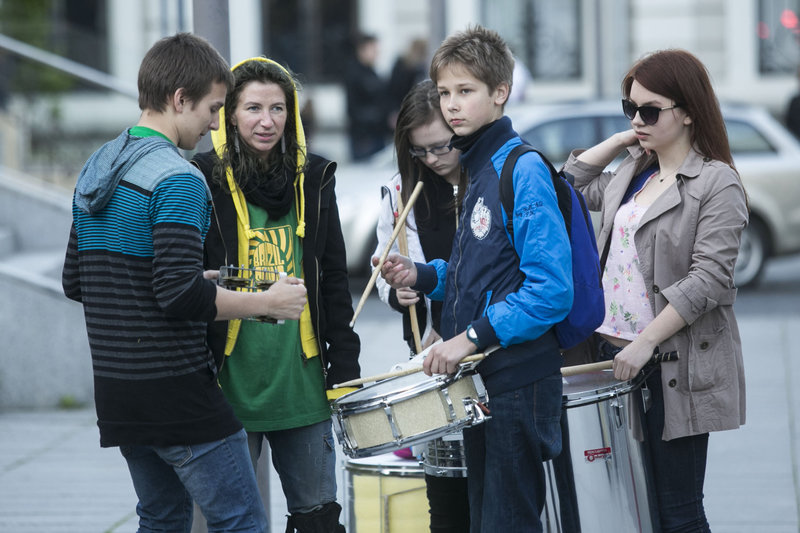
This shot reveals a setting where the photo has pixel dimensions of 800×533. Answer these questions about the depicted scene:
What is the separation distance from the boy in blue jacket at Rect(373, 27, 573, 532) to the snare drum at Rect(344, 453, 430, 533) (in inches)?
24.8

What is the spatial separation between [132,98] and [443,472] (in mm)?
6789

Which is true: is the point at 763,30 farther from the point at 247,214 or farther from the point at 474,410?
the point at 474,410

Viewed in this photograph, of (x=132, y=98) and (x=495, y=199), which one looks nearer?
(x=495, y=199)

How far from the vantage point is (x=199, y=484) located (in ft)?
10.1

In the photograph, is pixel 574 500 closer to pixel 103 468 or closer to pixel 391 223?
pixel 391 223

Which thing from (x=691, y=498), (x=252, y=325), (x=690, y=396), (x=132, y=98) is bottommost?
(x=691, y=498)

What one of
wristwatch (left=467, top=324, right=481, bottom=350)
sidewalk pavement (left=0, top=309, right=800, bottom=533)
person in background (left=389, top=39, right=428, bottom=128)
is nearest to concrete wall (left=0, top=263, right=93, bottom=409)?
sidewalk pavement (left=0, top=309, right=800, bottom=533)

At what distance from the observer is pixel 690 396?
11.5 ft

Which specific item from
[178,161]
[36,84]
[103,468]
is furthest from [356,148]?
[178,161]

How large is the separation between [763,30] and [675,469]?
17.8 m

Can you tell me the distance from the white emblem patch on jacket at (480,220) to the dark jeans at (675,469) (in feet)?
2.52

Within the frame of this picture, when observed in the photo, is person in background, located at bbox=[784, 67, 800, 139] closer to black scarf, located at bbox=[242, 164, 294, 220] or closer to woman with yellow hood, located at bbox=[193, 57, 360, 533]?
woman with yellow hood, located at bbox=[193, 57, 360, 533]

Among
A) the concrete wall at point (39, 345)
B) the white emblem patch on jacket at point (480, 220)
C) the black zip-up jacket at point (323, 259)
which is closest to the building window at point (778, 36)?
the concrete wall at point (39, 345)

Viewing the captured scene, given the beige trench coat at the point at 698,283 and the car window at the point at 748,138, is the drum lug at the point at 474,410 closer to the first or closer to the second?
the beige trench coat at the point at 698,283
